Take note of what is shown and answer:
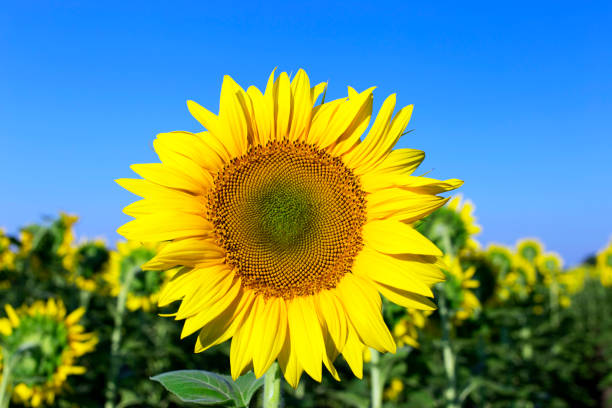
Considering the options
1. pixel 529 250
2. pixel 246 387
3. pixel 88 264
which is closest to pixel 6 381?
pixel 246 387

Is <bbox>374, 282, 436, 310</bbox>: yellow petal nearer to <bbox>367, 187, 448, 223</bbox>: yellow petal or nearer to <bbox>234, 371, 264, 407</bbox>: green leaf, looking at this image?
<bbox>367, 187, 448, 223</bbox>: yellow petal

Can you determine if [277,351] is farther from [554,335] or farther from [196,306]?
[554,335]

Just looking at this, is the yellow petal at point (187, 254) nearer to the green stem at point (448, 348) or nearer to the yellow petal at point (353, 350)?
the yellow petal at point (353, 350)

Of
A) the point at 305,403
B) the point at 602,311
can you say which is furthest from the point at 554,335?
the point at 602,311

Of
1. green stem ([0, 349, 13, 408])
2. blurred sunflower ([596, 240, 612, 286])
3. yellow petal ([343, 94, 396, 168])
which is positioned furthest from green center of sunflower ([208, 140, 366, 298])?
A: blurred sunflower ([596, 240, 612, 286])

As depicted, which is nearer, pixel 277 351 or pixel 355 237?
pixel 277 351

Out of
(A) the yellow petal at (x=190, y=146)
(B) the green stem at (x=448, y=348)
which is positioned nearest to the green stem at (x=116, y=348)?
(B) the green stem at (x=448, y=348)

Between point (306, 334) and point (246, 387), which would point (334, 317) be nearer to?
point (306, 334)
